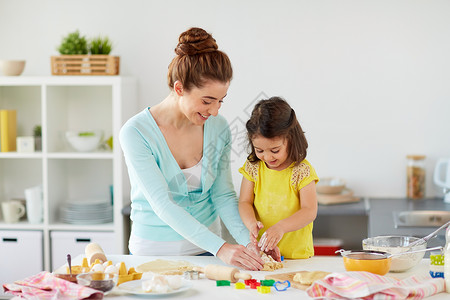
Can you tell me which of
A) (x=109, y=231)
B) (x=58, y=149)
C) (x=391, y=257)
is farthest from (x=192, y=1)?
(x=391, y=257)

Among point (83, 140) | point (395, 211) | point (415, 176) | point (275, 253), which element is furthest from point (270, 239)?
point (83, 140)

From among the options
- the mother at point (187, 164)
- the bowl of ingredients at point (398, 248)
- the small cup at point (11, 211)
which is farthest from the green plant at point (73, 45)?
the bowl of ingredients at point (398, 248)

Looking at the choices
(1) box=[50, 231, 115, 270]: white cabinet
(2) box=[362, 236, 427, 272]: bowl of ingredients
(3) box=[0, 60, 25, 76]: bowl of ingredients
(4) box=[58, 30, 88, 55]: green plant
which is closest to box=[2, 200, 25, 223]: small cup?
(1) box=[50, 231, 115, 270]: white cabinet

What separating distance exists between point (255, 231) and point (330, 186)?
1.50 m

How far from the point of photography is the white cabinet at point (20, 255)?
3.74m

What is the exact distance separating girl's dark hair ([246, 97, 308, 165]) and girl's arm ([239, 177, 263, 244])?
0.69ft

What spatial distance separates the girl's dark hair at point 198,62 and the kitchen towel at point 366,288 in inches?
32.3

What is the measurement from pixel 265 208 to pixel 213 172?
24 cm

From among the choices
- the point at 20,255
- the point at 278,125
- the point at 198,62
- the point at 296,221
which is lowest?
the point at 20,255

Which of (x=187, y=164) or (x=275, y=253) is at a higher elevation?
(x=187, y=164)

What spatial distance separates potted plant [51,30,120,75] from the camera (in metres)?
3.69

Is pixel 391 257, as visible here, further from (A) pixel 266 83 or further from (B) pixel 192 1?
(B) pixel 192 1

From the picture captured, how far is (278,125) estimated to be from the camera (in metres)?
2.25

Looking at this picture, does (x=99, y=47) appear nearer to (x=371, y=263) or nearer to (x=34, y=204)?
(x=34, y=204)
